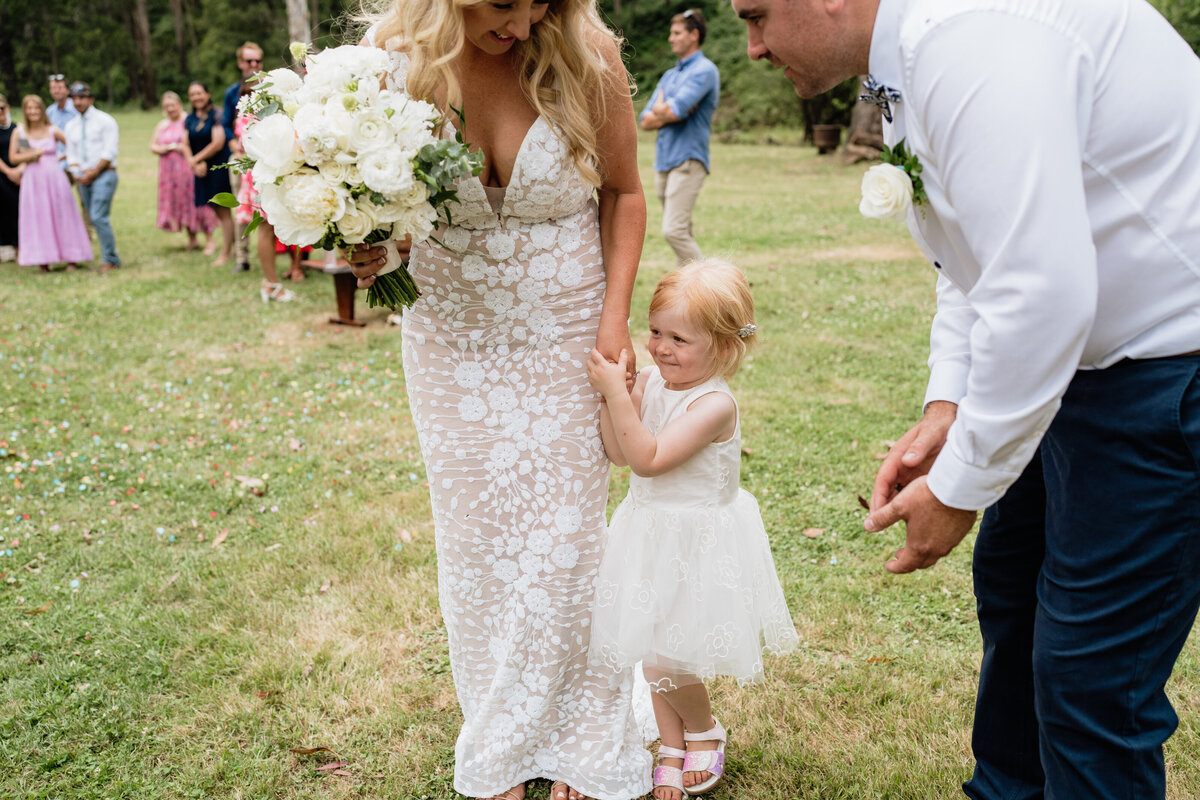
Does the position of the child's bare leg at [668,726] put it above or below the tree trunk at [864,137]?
below

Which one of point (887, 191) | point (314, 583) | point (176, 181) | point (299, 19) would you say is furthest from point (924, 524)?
point (299, 19)

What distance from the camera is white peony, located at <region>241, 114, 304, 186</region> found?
2.30m

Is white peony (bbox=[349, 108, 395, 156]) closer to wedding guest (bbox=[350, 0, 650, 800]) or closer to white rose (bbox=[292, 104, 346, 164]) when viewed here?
white rose (bbox=[292, 104, 346, 164])

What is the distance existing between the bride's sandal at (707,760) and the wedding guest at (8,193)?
42.9 ft

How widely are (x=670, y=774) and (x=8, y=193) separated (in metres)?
13.6

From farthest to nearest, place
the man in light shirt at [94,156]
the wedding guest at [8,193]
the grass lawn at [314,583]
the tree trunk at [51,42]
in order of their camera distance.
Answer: the tree trunk at [51,42]
the wedding guest at [8,193]
the man in light shirt at [94,156]
the grass lawn at [314,583]

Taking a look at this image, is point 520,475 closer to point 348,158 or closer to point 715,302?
point 715,302

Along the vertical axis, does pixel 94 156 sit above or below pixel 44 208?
above

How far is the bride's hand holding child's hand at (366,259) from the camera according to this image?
97.5 inches

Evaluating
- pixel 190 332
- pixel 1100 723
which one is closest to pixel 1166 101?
pixel 1100 723

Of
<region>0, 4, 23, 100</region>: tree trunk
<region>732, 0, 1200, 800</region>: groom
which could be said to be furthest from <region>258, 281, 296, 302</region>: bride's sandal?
<region>0, 4, 23, 100</region>: tree trunk

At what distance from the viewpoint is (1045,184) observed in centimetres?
147

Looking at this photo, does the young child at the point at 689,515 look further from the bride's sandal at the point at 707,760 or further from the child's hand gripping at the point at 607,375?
the bride's sandal at the point at 707,760

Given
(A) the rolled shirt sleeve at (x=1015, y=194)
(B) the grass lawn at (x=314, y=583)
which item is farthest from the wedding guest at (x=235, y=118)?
(A) the rolled shirt sleeve at (x=1015, y=194)
